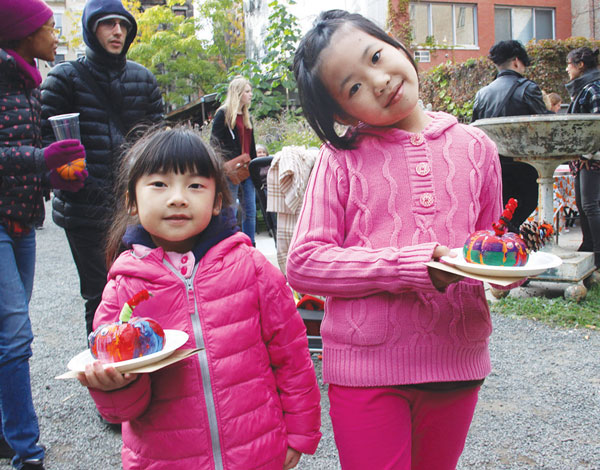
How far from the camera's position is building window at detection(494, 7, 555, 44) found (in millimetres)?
22453

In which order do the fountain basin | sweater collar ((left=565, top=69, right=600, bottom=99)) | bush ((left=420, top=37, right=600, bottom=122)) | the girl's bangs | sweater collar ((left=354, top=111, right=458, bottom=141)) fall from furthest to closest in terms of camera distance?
1. bush ((left=420, top=37, right=600, bottom=122))
2. sweater collar ((left=565, top=69, right=600, bottom=99))
3. the fountain basin
4. the girl's bangs
5. sweater collar ((left=354, top=111, right=458, bottom=141))

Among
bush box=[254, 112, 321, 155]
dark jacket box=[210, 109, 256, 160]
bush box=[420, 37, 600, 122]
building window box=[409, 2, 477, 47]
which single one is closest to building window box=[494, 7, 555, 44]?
building window box=[409, 2, 477, 47]

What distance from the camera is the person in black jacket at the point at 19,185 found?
2.61 m

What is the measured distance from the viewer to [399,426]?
1437 mm

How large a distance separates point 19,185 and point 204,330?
1.59 m

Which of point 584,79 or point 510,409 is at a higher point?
point 584,79

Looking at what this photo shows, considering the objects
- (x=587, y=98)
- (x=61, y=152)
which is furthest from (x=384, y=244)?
(x=587, y=98)

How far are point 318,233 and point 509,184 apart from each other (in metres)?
3.46

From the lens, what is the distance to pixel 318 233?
1471 millimetres

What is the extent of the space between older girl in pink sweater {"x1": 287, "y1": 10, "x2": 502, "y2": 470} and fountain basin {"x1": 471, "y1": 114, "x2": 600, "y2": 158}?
3457 millimetres

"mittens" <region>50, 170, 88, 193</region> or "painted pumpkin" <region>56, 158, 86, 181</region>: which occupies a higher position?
"painted pumpkin" <region>56, 158, 86, 181</region>

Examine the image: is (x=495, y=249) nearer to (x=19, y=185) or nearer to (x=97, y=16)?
(x=19, y=185)

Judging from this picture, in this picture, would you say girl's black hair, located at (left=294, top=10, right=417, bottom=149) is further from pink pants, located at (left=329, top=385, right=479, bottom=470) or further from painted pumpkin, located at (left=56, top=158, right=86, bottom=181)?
painted pumpkin, located at (left=56, top=158, right=86, bottom=181)

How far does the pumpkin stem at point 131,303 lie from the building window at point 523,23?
23.7 metres
